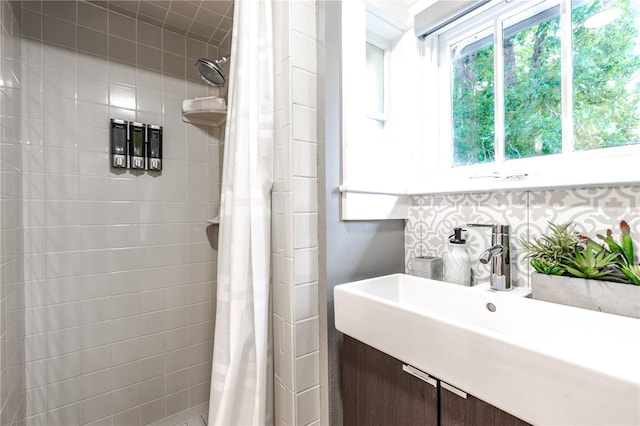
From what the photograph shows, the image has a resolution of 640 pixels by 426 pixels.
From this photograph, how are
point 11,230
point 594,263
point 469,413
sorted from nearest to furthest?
point 469,413 → point 594,263 → point 11,230

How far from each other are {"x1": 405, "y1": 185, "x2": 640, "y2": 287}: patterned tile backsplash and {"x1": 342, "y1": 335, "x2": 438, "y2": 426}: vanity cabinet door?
0.46 metres

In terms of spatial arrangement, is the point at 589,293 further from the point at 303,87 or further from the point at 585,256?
the point at 303,87

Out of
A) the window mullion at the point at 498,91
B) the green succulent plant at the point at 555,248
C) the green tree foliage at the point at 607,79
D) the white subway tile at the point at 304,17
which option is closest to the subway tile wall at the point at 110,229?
the white subway tile at the point at 304,17

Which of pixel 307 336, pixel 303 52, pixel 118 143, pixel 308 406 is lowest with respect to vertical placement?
pixel 308 406

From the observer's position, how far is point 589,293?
0.65 m

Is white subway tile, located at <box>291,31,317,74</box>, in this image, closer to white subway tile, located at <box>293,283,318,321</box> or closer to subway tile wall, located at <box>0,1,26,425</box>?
white subway tile, located at <box>293,283,318,321</box>

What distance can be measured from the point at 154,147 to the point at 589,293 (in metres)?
1.87

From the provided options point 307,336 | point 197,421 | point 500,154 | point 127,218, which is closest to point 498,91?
point 500,154

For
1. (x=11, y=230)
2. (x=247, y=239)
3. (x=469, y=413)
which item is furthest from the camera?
(x=11, y=230)

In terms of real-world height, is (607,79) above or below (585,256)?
above

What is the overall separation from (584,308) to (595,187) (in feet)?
1.00

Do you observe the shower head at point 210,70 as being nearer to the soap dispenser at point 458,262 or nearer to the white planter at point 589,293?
the soap dispenser at point 458,262

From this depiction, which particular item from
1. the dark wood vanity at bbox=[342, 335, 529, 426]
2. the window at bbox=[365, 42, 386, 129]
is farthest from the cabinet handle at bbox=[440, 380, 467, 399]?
the window at bbox=[365, 42, 386, 129]

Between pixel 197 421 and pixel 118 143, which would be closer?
pixel 118 143
